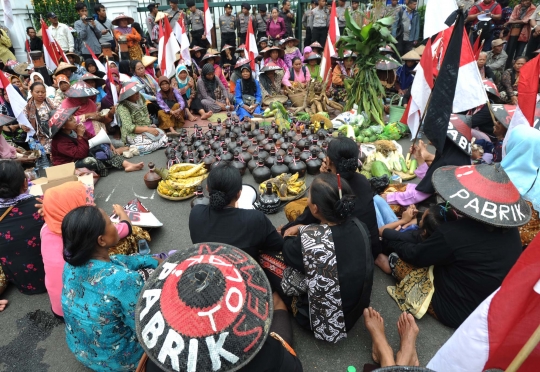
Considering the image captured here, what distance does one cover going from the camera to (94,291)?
178 cm

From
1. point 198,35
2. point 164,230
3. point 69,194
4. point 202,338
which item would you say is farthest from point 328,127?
point 198,35

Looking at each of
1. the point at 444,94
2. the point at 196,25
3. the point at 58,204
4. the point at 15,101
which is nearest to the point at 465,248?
the point at 444,94

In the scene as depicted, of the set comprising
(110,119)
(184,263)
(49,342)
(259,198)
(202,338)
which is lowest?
(49,342)

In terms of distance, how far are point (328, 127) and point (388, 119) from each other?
4.74ft

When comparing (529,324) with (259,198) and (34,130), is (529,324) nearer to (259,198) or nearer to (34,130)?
(259,198)

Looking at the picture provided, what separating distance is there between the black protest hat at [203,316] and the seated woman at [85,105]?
4.55 metres

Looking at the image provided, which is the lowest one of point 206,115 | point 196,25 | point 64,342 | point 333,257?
point 64,342

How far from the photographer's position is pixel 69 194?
2.31 meters

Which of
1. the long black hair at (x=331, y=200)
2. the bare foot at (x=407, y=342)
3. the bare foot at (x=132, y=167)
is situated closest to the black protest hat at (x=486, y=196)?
the long black hair at (x=331, y=200)

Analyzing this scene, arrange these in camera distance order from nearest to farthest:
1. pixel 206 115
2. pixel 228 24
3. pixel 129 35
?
1. pixel 206 115
2. pixel 129 35
3. pixel 228 24

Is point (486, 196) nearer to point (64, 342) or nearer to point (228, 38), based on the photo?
point (64, 342)

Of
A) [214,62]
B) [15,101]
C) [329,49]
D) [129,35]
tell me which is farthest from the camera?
[129,35]

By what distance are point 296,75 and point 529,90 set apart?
186 inches

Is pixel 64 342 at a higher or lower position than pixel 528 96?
lower
